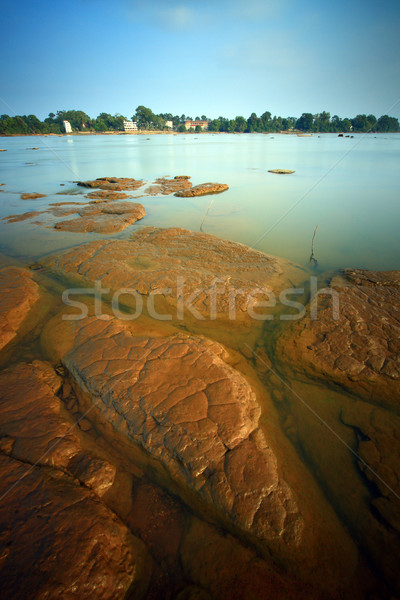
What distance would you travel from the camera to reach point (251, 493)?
183cm

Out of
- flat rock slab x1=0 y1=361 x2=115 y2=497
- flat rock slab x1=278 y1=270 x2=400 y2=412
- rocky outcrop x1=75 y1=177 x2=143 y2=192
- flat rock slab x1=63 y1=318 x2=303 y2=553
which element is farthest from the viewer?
rocky outcrop x1=75 y1=177 x2=143 y2=192

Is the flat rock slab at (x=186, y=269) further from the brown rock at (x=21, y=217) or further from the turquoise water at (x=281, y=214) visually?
the brown rock at (x=21, y=217)

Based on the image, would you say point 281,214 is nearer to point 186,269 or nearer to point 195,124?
point 186,269

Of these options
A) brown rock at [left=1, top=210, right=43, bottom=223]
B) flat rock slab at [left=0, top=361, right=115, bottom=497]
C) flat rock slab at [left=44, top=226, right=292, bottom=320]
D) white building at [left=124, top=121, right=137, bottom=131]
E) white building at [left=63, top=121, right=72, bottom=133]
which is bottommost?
flat rock slab at [left=0, top=361, right=115, bottom=497]

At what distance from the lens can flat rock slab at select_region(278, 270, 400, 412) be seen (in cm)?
275

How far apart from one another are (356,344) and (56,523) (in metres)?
3.33

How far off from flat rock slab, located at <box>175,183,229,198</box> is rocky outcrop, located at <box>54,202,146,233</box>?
2959 mm

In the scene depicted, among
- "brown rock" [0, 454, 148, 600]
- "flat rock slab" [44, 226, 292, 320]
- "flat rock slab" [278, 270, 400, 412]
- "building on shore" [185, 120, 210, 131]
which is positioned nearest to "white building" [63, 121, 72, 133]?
"building on shore" [185, 120, 210, 131]

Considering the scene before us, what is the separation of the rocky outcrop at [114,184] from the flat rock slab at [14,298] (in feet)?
30.5

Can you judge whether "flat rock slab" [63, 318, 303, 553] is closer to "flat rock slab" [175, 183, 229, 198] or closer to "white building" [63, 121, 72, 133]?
"flat rock slab" [175, 183, 229, 198]

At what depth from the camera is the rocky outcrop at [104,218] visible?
7.65 meters

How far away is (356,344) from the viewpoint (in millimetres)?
3139

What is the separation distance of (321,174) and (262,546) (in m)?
19.0

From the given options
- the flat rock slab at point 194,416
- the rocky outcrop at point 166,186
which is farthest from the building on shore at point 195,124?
the flat rock slab at point 194,416
